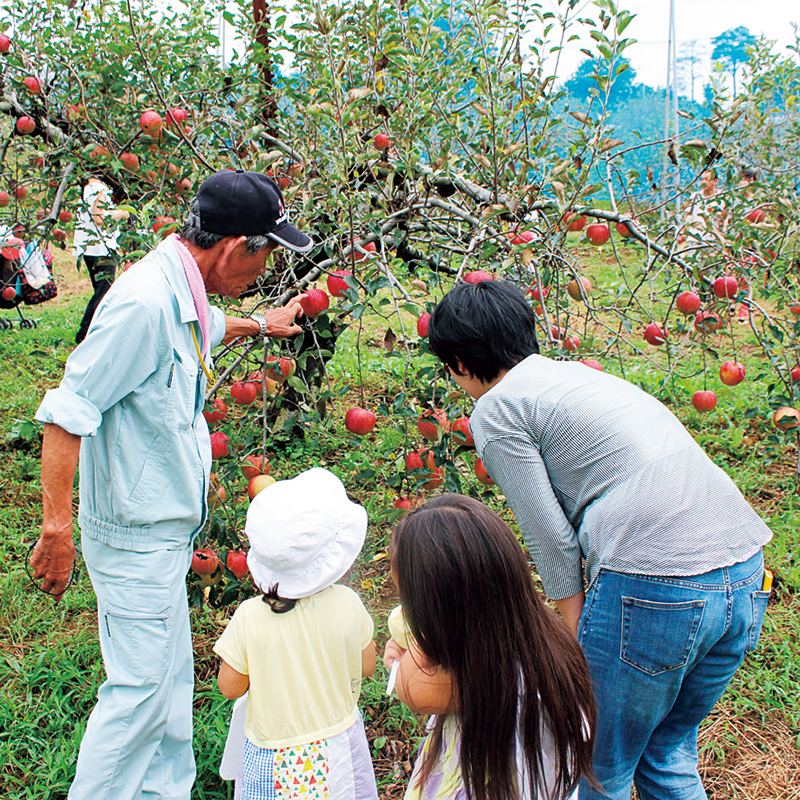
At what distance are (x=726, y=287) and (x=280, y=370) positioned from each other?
147cm

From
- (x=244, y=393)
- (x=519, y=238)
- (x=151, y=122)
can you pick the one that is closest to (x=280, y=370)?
(x=244, y=393)

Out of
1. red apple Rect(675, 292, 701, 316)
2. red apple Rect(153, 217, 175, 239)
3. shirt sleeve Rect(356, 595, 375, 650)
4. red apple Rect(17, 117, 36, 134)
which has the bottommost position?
shirt sleeve Rect(356, 595, 375, 650)

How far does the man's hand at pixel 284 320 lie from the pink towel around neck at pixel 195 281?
44 centimetres

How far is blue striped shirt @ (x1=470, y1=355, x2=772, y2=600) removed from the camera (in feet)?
4.08

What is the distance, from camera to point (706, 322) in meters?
2.60

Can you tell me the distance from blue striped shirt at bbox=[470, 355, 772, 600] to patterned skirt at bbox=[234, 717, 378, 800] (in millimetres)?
503

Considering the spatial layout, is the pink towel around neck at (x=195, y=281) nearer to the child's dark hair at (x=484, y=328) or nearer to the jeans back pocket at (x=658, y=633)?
the child's dark hair at (x=484, y=328)

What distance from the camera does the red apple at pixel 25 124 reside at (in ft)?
10.2

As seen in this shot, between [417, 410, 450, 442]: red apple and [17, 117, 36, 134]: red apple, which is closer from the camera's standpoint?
[417, 410, 450, 442]: red apple

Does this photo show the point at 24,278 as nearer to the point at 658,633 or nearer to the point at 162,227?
the point at 162,227

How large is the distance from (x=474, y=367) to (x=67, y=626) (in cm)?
191

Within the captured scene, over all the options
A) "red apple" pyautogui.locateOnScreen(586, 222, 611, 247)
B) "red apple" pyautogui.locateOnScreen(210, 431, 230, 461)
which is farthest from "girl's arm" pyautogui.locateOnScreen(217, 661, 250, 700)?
"red apple" pyautogui.locateOnScreen(586, 222, 611, 247)

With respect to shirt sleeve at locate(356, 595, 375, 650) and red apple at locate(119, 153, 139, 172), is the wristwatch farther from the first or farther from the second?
red apple at locate(119, 153, 139, 172)

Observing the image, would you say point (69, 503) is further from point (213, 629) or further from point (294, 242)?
point (213, 629)
